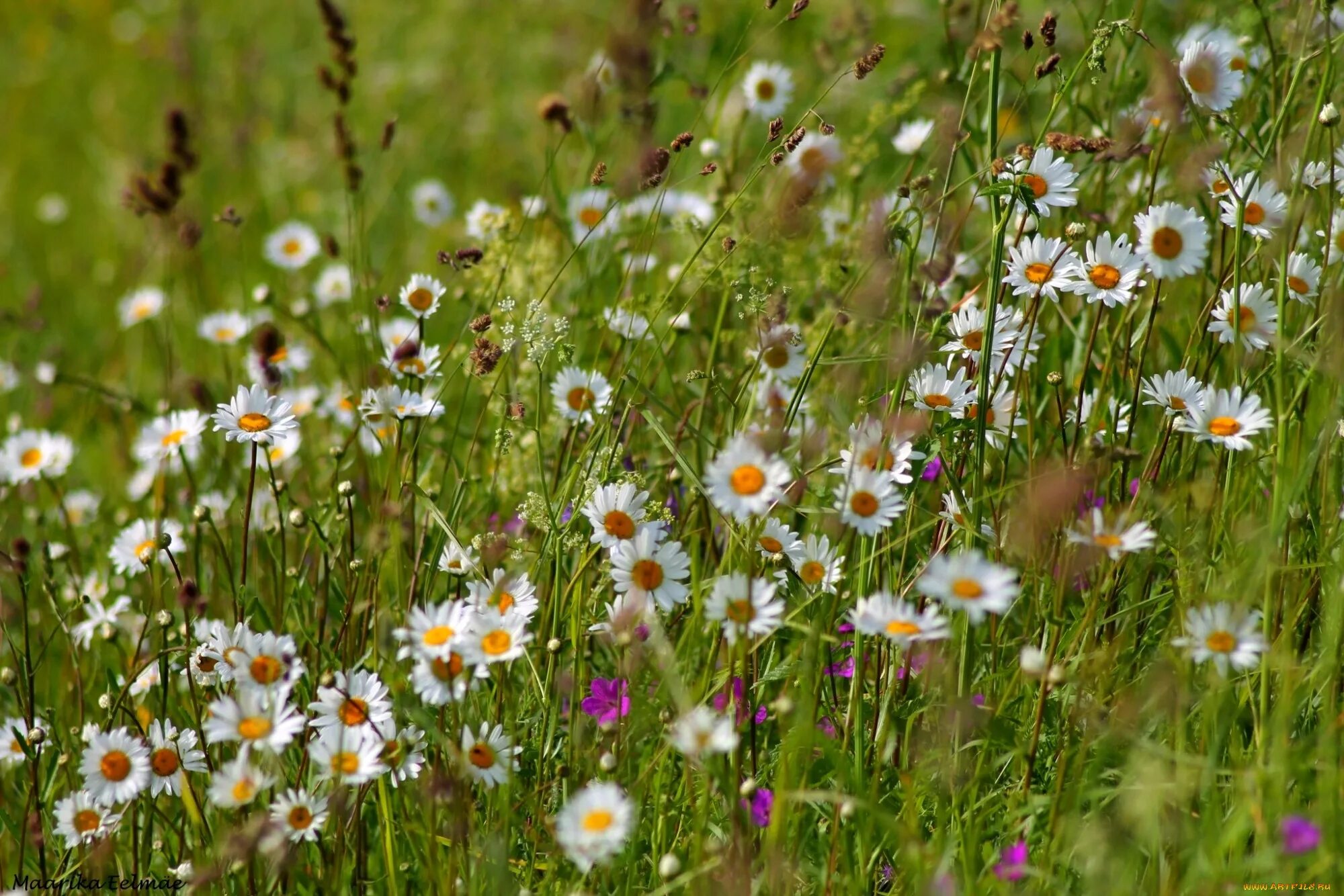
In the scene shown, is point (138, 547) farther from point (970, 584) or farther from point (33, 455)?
point (970, 584)

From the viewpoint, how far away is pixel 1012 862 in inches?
56.0

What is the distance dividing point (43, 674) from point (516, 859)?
1.31 m

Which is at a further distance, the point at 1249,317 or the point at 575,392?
the point at 575,392

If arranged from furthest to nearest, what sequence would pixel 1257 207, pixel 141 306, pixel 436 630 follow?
pixel 141 306 → pixel 1257 207 → pixel 436 630

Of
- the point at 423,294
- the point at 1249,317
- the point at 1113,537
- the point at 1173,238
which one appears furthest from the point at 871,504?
the point at 423,294

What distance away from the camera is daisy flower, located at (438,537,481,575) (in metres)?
1.62

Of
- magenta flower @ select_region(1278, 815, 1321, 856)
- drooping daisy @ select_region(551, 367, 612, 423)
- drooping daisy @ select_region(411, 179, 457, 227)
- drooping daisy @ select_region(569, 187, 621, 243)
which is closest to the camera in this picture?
magenta flower @ select_region(1278, 815, 1321, 856)

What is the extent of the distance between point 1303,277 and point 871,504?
87cm

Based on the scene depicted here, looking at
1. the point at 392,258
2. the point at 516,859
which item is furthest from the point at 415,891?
the point at 392,258

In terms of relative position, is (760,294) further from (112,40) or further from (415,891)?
(112,40)

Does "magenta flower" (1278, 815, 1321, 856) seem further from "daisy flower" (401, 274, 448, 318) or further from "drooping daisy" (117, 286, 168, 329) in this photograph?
"drooping daisy" (117, 286, 168, 329)

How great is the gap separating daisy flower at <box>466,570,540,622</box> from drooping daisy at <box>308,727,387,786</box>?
8.5 inches

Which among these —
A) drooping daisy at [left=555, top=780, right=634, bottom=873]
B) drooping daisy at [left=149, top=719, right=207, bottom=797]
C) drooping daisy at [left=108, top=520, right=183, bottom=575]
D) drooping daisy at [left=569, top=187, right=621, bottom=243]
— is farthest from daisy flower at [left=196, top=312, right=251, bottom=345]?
drooping daisy at [left=555, top=780, right=634, bottom=873]

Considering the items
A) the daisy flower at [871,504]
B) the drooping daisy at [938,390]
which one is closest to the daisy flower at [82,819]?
the daisy flower at [871,504]
